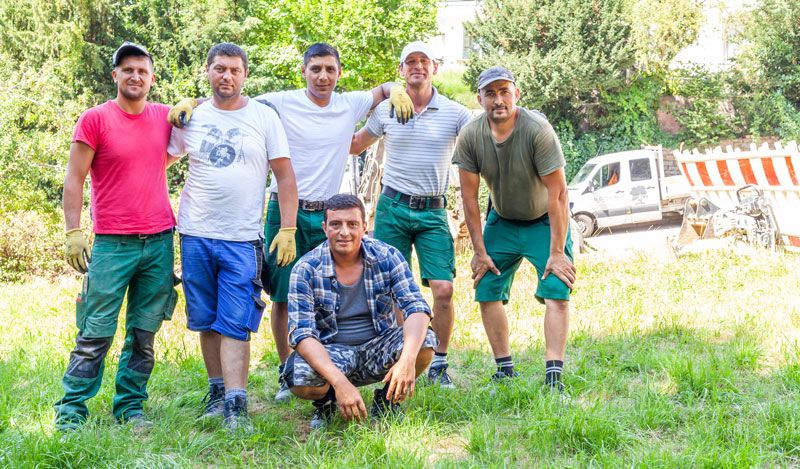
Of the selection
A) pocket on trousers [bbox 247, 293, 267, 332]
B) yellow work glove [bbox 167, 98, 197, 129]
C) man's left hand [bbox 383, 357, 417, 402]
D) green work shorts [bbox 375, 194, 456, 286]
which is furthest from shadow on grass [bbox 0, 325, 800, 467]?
yellow work glove [bbox 167, 98, 197, 129]

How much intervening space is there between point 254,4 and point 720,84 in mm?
15056

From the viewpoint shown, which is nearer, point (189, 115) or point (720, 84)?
point (189, 115)

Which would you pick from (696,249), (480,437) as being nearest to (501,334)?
(480,437)


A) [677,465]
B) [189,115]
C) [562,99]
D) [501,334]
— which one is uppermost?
[562,99]

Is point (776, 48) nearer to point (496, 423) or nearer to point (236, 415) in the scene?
point (496, 423)

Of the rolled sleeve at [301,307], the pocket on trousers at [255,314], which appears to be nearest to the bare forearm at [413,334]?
the rolled sleeve at [301,307]

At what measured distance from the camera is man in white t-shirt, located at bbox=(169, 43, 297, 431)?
159 inches

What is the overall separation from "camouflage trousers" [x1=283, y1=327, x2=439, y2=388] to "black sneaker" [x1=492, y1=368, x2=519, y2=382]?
2.90ft

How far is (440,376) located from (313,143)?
165 cm

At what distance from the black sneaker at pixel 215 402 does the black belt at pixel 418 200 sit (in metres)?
1.59

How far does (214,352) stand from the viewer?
4207 mm

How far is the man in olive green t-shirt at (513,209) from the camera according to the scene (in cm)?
436

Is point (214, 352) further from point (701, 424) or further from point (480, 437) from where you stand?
point (701, 424)

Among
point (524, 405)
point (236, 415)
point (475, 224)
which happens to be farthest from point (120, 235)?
point (524, 405)
